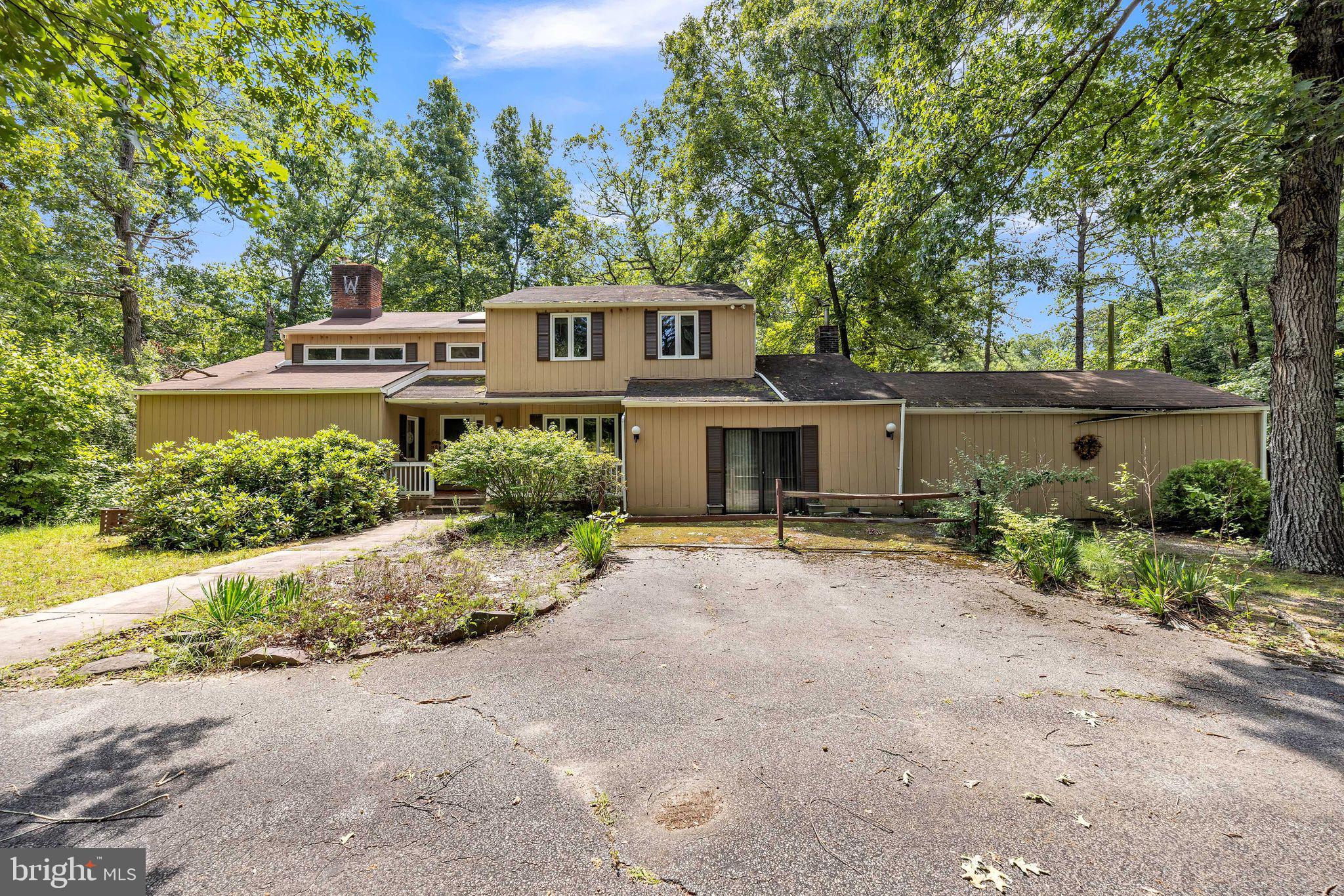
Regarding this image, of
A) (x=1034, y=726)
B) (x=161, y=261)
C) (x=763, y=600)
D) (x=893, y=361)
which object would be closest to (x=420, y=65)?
(x=763, y=600)

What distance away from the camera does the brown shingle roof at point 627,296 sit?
13500 mm

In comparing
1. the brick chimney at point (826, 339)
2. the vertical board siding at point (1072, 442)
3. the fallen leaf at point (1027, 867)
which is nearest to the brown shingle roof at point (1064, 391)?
the vertical board siding at point (1072, 442)

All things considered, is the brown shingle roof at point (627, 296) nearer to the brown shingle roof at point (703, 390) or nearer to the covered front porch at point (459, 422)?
the brown shingle roof at point (703, 390)

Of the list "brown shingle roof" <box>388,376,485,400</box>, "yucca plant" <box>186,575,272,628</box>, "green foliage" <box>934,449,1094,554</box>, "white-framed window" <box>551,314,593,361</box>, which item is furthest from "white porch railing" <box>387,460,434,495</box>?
"green foliage" <box>934,449,1094,554</box>

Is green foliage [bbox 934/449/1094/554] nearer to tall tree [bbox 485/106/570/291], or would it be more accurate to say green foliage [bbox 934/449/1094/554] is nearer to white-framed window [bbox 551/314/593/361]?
white-framed window [bbox 551/314/593/361]

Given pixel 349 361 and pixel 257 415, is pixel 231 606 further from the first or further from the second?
pixel 349 361

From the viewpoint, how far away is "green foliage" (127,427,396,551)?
310 inches

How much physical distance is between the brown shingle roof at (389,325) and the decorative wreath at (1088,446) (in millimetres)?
17318

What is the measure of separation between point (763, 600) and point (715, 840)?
350 cm

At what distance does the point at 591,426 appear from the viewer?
560 inches

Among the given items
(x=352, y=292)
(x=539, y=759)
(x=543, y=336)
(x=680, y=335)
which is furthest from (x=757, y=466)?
(x=352, y=292)

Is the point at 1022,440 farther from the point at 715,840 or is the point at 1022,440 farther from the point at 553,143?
the point at 553,143

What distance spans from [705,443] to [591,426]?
13.2 ft

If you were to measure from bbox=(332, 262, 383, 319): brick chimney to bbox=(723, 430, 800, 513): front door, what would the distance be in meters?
14.7
